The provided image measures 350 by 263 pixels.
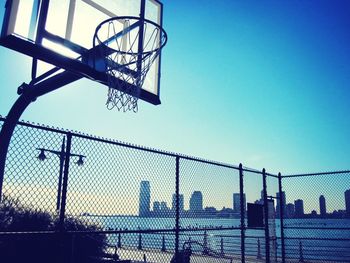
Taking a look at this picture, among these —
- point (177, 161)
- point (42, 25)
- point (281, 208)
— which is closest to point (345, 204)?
point (281, 208)

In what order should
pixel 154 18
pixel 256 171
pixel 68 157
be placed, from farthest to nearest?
1. pixel 256 171
2. pixel 154 18
3. pixel 68 157

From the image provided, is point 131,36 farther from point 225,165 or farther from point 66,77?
point 225,165

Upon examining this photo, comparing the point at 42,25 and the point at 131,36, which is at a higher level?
the point at 131,36

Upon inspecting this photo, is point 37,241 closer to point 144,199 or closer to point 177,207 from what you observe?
point 144,199

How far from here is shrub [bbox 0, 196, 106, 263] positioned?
6984mm

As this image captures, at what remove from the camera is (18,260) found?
698cm

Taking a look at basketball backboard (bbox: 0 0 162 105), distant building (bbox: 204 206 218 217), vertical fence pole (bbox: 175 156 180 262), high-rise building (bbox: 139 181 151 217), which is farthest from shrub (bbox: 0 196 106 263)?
basketball backboard (bbox: 0 0 162 105)

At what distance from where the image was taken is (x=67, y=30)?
539cm

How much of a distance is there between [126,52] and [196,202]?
12.5 ft

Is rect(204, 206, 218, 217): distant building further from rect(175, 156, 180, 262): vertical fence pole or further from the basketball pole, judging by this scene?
the basketball pole

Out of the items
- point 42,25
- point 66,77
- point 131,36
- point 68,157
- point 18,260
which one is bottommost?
point 18,260

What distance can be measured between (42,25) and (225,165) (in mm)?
4543

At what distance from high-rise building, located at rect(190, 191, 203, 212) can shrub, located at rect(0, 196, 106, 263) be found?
2.35 m

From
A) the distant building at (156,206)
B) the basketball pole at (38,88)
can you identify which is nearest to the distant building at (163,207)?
the distant building at (156,206)
